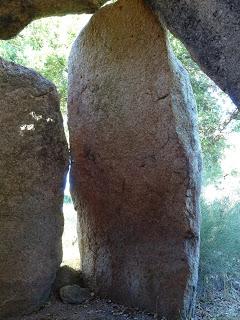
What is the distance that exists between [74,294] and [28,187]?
111cm

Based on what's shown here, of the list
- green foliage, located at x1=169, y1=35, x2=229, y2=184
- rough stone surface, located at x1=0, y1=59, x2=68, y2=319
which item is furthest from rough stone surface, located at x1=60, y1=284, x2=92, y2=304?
green foliage, located at x1=169, y1=35, x2=229, y2=184

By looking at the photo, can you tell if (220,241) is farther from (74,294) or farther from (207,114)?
(207,114)

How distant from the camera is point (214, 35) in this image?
259cm

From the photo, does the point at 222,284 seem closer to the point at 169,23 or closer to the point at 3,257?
the point at 3,257

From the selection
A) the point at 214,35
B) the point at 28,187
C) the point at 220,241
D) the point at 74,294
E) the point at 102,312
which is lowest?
the point at 102,312

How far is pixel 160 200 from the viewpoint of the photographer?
360cm

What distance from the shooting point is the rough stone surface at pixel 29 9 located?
351 cm

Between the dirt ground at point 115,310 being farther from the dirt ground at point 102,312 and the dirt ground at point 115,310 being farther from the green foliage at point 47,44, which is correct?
the green foliage at point 47,44

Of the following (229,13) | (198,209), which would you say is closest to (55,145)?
(198,209)

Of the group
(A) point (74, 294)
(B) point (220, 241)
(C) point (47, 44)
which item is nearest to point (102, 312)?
(A) point (74, 294)

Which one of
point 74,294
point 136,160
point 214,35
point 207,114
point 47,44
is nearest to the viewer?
point 214,35

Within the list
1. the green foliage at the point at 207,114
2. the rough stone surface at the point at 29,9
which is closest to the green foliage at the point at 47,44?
the green foliage at the point at 207,114

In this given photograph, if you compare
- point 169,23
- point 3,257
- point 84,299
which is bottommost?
point 84,299

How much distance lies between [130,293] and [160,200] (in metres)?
0.87
